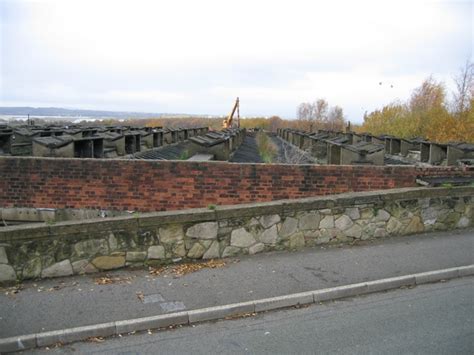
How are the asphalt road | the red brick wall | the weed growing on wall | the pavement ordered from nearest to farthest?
1. the asphalt road
2. the pavement
3. the red brick wall
4. the weed growing on wall

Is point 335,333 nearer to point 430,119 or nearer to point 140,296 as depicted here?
point 140,296

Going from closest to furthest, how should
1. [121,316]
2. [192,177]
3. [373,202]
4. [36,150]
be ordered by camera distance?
1. [121,316]
2. [373,202]
3. [192,177]
4. [36,150]

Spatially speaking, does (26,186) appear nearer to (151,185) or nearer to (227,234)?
(151,185)

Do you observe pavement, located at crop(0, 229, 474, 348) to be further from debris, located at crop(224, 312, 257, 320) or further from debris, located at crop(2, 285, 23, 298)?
debris, located at crop(224, 312, 257, 320)

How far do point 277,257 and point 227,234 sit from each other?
2.74 feet

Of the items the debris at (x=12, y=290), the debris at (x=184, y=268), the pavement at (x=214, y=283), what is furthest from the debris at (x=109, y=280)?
the debris at (x=12, y=290)

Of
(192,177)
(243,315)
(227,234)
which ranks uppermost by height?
(192,177)

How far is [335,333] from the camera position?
4.86 meters

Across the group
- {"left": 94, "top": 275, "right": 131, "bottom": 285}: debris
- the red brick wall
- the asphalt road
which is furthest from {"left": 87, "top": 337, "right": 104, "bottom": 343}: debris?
the red brick wall

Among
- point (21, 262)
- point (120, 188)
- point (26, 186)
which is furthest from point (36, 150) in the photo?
point (21, 262)

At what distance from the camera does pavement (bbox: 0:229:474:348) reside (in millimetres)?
5152

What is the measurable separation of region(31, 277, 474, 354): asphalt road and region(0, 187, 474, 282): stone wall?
1.81 m

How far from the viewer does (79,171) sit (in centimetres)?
949

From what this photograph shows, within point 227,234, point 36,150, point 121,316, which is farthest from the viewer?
point 36,150
